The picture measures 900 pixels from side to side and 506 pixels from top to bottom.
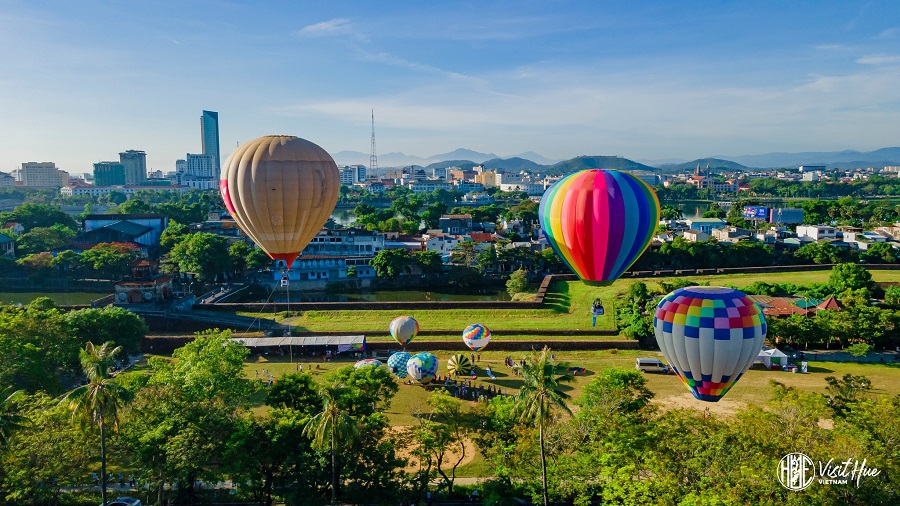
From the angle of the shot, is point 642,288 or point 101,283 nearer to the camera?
point 642,288

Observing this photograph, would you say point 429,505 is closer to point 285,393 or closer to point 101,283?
point 285,393

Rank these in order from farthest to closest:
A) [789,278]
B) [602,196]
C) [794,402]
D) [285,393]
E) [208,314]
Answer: [789,278] < [208,314] < [602,196] < [285,393] < [794,402]

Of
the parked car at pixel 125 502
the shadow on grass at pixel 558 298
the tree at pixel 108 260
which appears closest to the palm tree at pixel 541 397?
the parked car at pixel 125 502

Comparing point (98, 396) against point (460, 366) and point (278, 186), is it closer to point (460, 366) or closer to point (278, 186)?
point (278, 186)

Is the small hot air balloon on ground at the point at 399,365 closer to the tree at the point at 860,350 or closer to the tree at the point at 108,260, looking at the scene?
the tree at the point at 860,350

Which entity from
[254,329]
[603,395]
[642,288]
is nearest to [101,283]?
[254,329]

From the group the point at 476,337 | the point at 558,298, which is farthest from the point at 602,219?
the point at 558,298

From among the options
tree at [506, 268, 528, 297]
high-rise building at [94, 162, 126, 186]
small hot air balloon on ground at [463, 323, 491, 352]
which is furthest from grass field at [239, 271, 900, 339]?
high-rise building at [94, 162, 126, 186]
